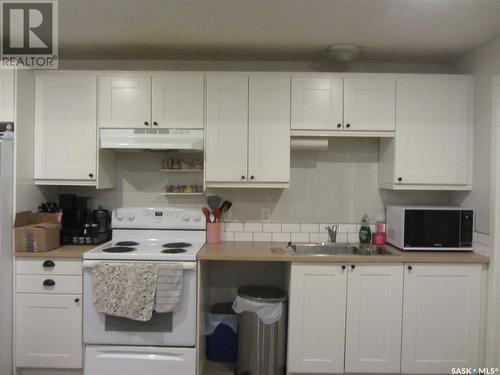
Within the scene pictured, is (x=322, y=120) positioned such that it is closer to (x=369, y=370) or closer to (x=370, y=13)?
(x=370, y=13)

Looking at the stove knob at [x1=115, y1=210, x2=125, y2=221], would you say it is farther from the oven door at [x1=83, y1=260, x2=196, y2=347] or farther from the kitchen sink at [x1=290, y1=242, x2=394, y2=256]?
the kitchen sink at [x1=290, y1=242, x2=394, y2=256]

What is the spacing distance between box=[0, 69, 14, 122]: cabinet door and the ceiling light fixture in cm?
236

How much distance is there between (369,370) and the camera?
2289mm


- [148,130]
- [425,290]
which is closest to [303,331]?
[425,290]

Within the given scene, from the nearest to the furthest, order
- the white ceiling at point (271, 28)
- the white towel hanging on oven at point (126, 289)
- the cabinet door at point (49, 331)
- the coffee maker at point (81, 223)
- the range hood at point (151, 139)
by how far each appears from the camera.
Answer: the white ceiling at point (271, 28)
the white towel hanging on oven at point (126, 289)
the cabinet door at point (49, 331)
the range hood at point (151, 139)
the coffee maker at point (81, 223)

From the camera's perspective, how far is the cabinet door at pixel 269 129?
249 centimetres

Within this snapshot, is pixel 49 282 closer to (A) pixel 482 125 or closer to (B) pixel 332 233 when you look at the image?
(B) pixel 332 233

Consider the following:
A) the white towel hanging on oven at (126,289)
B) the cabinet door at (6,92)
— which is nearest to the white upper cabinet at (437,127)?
the white towel hanging on oven at (126,289)

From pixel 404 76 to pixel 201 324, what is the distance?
2.44 metres

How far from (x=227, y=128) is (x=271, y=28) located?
0.77 m

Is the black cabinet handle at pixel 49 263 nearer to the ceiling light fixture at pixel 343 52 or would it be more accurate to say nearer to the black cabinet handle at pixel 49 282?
the black cabinet handle at pixel 49 282

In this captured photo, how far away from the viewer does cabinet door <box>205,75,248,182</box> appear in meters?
2.49

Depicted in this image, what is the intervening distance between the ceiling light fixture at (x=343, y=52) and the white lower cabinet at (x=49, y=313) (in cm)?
244

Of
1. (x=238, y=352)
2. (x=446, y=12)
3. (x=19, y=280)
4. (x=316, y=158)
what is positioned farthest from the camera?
(x=316, y=158)
